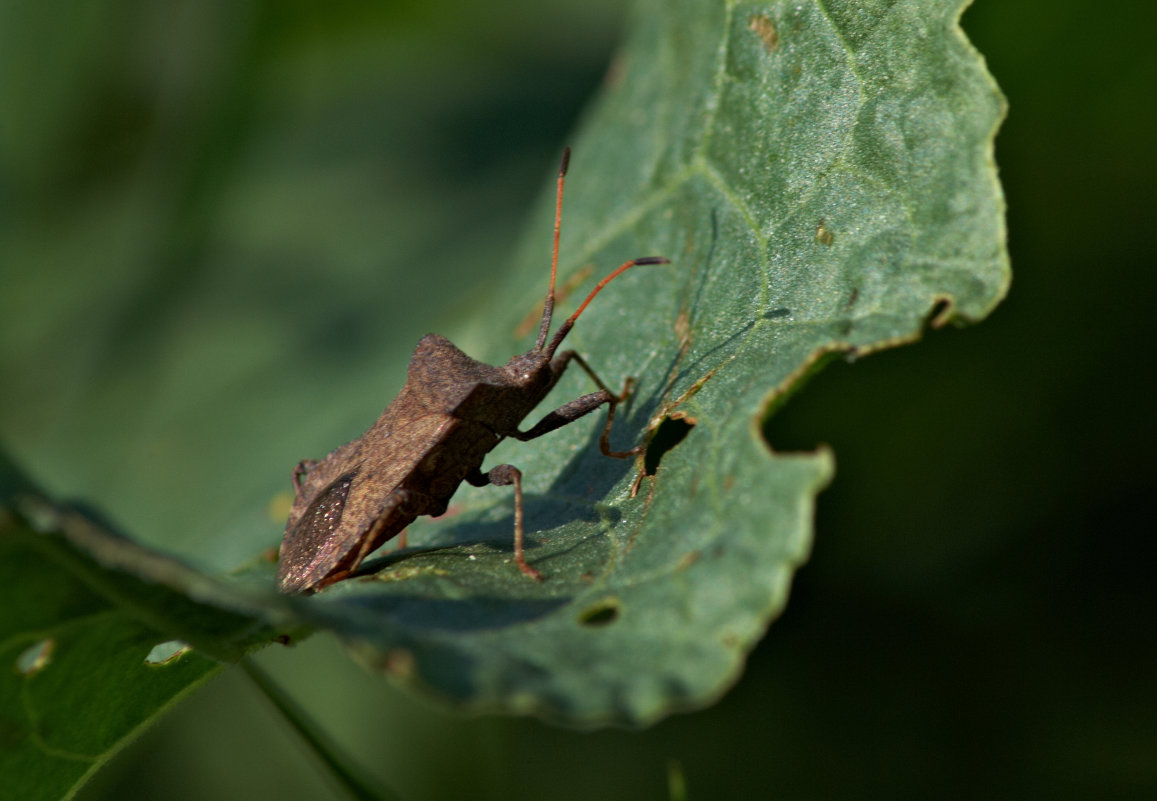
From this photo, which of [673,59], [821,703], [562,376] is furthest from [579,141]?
[821,703]

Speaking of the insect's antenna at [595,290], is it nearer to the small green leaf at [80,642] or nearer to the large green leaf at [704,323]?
the large green leaf at [704,323]

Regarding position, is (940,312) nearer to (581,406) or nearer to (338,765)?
(581,406)

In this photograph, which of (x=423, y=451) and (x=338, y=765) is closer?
(x=338, y=765)

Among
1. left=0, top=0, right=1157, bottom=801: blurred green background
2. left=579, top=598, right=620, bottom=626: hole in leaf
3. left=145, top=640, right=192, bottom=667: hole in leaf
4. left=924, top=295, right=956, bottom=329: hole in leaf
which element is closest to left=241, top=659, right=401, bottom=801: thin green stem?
left=145, top=640, right=192, bottom=667: hole in leaf

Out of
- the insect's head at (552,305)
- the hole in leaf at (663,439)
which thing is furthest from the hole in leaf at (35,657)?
the insect's head at (552,305)

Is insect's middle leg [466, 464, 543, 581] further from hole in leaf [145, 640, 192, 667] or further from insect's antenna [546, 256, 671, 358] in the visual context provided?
hole in leaf [145, 640, 192, 667]

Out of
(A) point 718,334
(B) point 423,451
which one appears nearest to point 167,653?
(B) point 423,451
